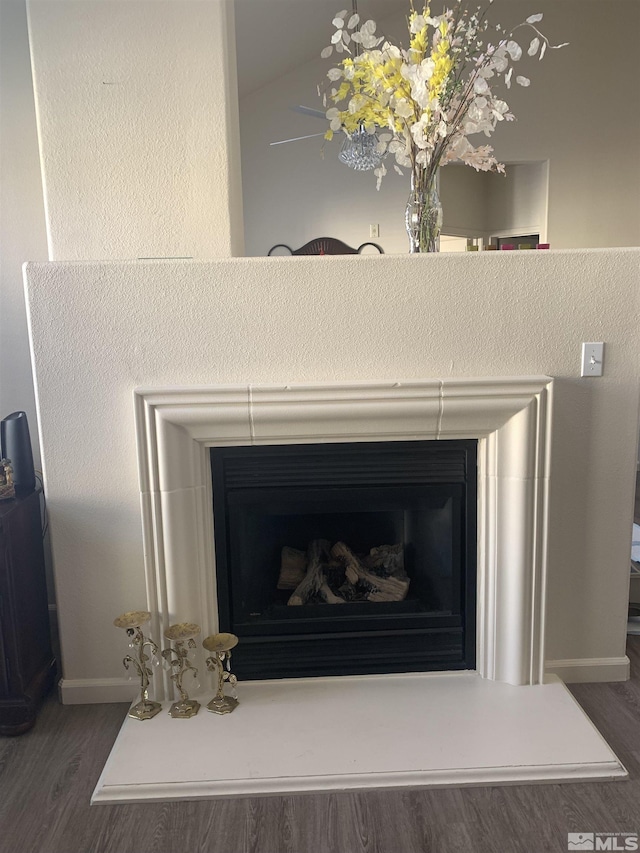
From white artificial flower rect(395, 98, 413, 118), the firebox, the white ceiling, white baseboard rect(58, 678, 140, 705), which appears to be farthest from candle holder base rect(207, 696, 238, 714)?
the white ceiling

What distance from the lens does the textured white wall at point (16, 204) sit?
243 centimetres

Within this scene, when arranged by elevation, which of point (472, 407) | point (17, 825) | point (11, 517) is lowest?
point (17, 825)

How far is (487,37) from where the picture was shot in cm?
564

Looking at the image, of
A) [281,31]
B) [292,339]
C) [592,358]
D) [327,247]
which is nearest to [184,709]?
[292,339]

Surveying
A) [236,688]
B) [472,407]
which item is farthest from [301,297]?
[236,688]

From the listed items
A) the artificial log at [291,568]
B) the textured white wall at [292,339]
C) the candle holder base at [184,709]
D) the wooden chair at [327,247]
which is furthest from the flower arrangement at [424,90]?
the wooden chair at [327,247]

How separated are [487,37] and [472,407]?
16.2 ft

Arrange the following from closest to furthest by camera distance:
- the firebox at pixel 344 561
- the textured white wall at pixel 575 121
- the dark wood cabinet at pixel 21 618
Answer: the dark wood cabinet at pixel 21 618 → the firebox at pixel 344 561 → the textured white wall at pixel 575 121

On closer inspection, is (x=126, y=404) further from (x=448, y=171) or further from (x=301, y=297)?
(x=448, y=171)

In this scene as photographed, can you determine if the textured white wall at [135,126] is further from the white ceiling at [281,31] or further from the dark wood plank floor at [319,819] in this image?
the white ceiling at [281,31]

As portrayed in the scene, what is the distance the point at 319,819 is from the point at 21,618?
1.07 m

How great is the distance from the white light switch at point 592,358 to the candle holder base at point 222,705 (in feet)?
4.90

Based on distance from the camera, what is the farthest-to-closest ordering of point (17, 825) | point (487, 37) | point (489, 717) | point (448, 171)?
1. point (448, 171)
2. point (487, 37)
3. point (489, 717)
4. point (17, 825)

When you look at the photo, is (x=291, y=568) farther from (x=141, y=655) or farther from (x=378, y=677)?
(x=141, y=655)
